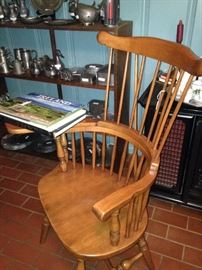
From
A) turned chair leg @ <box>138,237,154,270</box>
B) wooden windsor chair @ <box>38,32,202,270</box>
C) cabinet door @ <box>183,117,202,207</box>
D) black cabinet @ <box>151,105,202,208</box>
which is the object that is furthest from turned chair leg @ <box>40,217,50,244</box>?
cabinet door @ <box>183,117,202,207</box>

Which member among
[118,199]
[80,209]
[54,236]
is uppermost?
[118,199]

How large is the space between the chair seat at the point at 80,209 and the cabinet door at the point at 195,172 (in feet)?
1.64

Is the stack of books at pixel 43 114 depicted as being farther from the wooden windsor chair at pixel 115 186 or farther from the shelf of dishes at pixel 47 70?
the shelf of dishes at pixel 47 70

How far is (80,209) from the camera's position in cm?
117

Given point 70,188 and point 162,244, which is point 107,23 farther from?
point 162,244

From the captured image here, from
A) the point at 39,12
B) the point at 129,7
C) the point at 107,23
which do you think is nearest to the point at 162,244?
the point at 107,23

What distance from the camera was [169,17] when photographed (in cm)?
163

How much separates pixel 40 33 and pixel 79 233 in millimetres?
1595

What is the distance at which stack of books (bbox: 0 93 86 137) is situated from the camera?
115 cm

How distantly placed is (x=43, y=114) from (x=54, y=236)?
2.72 feet

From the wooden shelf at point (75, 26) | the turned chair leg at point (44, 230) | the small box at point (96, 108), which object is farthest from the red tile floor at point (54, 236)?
the wooden shelf at point (75, 26)

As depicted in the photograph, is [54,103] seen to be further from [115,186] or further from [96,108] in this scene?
[96,108]

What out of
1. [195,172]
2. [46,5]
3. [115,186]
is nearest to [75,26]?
[46,5]

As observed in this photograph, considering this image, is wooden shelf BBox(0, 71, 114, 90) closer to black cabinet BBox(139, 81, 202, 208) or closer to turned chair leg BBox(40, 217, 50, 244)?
black cabinet BBox(139, 81, 202, 208)
